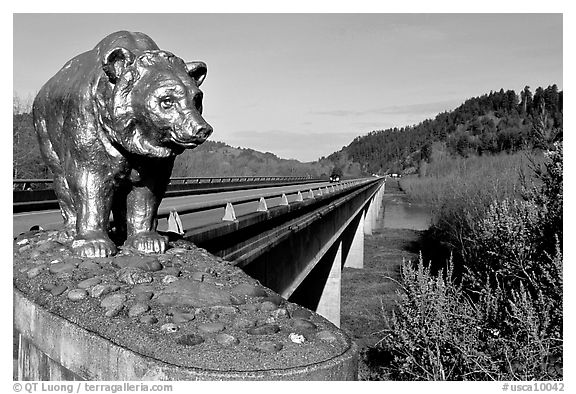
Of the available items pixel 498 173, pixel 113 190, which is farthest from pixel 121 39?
pixel 498 173

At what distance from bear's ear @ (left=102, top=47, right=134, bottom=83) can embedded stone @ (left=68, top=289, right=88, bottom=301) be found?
5.39ft

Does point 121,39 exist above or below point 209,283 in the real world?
above

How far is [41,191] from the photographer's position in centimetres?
1848

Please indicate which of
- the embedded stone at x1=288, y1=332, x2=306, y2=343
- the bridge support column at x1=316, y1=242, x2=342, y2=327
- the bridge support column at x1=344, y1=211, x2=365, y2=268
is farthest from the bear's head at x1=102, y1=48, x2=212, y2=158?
the bridge support column at x1=344, y1=211, x2=365, y2=268

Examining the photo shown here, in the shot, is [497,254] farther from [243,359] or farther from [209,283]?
[243,359]

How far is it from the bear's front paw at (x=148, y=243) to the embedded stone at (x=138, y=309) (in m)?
1.38

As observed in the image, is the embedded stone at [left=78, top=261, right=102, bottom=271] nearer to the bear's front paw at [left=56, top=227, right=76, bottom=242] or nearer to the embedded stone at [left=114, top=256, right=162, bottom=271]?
the embedded stone at [left=114, top=256, right=162, bottom=271]

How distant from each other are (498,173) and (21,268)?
26.9 m

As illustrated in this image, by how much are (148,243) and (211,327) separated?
6.09 feet

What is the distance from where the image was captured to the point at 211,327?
10.2ft

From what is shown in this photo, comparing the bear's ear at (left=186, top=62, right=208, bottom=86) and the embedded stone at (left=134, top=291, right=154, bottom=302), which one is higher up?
the bear's ear at (left=186, top=62, right=208, bottom=86)

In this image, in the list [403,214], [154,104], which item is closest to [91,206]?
[154,104]

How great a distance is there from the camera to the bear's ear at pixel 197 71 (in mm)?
4383

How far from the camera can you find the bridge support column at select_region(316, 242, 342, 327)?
26.1m
